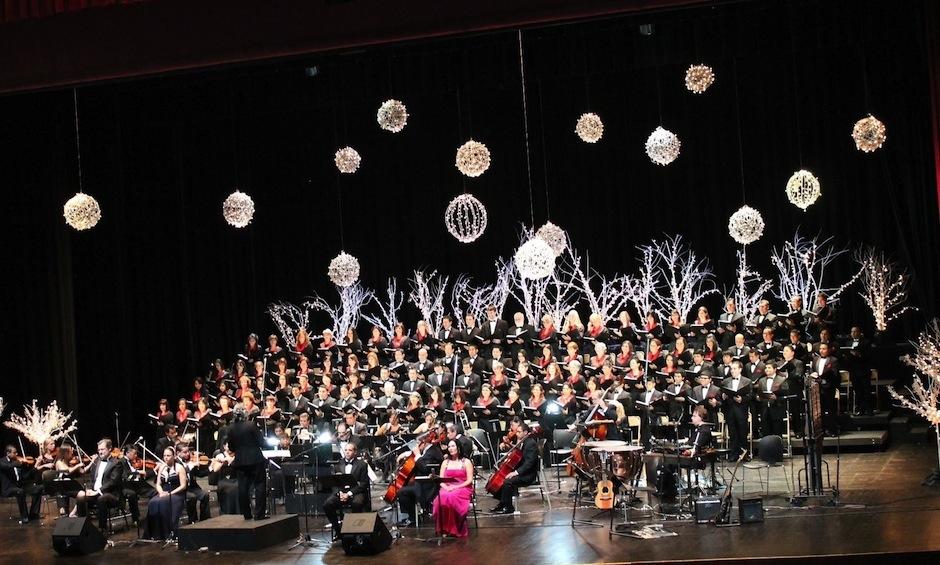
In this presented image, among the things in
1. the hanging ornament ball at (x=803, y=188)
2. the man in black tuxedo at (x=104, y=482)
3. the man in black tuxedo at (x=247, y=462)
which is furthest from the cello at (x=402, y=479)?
the hanging ornament ball at (x=803, y=188)

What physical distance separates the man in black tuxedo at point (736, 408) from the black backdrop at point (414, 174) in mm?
4248

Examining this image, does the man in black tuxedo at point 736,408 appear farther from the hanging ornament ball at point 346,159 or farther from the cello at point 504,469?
the hanging ornament ball at point 346,159

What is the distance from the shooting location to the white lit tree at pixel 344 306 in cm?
2147

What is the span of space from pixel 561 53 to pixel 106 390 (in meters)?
10.2

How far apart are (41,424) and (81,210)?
381cm

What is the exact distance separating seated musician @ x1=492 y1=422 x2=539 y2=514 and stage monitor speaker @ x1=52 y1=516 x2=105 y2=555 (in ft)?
14.6

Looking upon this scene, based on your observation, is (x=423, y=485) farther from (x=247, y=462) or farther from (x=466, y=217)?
(x=466, y=217)

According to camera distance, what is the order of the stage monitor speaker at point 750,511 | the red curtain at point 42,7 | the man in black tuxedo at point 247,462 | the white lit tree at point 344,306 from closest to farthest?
the red curtain at point 42,7, the stage monitor speaker at point 750,511, the man in black tuxedo at point 247,462, the white lit tree at point 344,306

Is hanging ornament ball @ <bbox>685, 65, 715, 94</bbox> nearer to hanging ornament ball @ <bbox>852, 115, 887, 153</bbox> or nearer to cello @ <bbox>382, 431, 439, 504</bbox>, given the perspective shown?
hanging ornament ball @ <bbox>852, 115, 887, 153</bbox>

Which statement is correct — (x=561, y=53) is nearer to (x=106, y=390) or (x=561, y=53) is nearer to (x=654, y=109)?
(x=654, y=109)

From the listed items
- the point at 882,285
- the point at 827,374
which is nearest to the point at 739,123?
the point at 882,285

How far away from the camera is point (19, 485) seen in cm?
1534

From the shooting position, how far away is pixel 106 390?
20453 millimetres

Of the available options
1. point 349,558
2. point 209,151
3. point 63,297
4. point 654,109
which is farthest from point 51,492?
point 654,109
